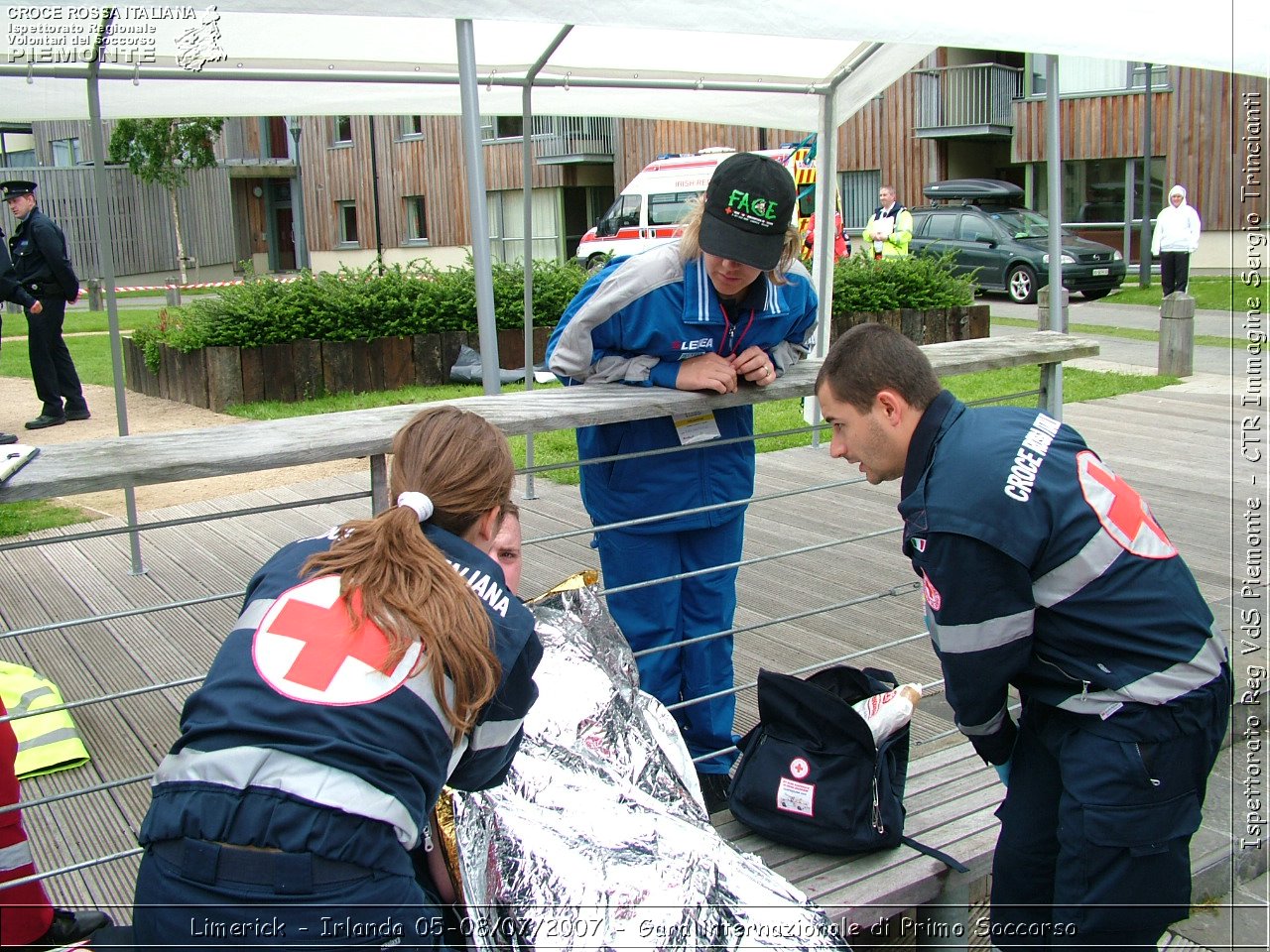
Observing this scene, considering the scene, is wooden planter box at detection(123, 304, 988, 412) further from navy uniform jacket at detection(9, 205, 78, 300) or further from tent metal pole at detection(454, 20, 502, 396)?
tent metal pole at detection(454, 20, 502, 396)

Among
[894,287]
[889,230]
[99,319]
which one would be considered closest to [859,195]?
[889,230]

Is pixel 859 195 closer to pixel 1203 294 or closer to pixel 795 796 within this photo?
pixel 1203 294

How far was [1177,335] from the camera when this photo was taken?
452 inches

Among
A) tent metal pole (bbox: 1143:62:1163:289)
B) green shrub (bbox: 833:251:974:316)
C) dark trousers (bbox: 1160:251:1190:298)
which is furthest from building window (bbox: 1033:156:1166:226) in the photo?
green shrub (bbox: 833:251:974:316)

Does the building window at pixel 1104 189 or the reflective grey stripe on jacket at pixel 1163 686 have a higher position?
the building window at pixel 1104 189

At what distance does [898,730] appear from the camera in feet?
8.93

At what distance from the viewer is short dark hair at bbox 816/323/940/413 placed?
2316mm

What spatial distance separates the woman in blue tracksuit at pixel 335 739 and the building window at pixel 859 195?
26439 mm

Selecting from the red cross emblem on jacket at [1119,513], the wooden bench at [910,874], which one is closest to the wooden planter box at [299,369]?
the wooden bench at [910,874]

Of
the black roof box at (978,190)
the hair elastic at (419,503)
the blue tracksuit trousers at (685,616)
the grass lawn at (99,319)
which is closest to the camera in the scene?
the hair elastic at (419,503)

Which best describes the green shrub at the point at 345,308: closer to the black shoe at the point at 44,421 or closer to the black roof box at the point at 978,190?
the black shoe at the point at 44,421

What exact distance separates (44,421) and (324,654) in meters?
9.38

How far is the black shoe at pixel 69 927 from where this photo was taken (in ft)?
8.34

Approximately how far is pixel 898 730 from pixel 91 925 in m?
1.94
